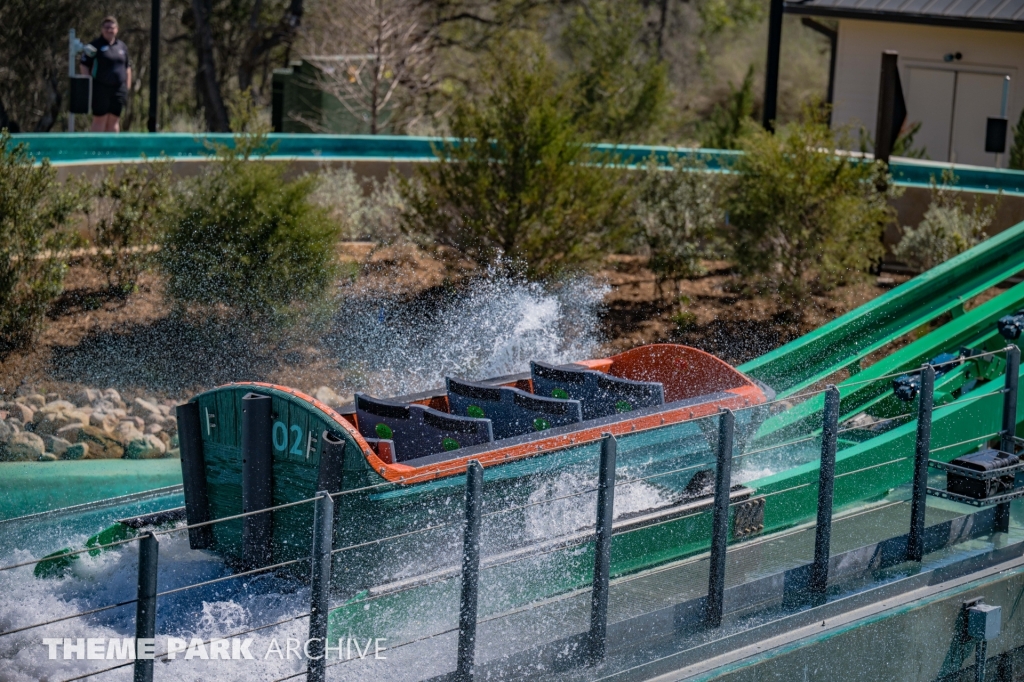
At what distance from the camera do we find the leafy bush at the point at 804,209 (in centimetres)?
1187

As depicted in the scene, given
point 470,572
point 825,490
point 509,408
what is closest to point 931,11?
point 509,408

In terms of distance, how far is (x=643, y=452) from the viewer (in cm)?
652

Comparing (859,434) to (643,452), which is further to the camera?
(859,434)

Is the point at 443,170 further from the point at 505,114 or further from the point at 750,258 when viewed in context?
the point at 750,258

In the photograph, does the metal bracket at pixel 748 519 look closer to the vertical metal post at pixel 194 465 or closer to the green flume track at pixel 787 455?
the green flume track at pixel 787 455

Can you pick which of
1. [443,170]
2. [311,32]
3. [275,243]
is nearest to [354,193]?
[443,170]

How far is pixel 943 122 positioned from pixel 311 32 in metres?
10.3

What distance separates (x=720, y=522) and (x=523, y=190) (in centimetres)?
728

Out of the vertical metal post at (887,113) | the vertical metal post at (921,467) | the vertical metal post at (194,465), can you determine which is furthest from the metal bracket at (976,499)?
the vertical metal post at (887,113)

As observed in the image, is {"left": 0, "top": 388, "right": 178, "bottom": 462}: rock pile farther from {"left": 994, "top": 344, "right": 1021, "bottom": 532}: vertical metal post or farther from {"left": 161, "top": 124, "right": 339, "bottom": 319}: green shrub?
{"left": 994, "top": 344, "right": 1021, "bottom": 532}: vertical metal post

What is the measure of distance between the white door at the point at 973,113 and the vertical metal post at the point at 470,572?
50.9ft

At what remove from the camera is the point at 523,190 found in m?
11.9

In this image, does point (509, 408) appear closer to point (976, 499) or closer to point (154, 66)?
point (976, 499)

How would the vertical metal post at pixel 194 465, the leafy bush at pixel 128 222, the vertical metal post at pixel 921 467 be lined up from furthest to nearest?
the leafy bush at pixel 128 222 → the vertical metal post at pixel 194 465 → the vertical metal post at pixel 921 467
